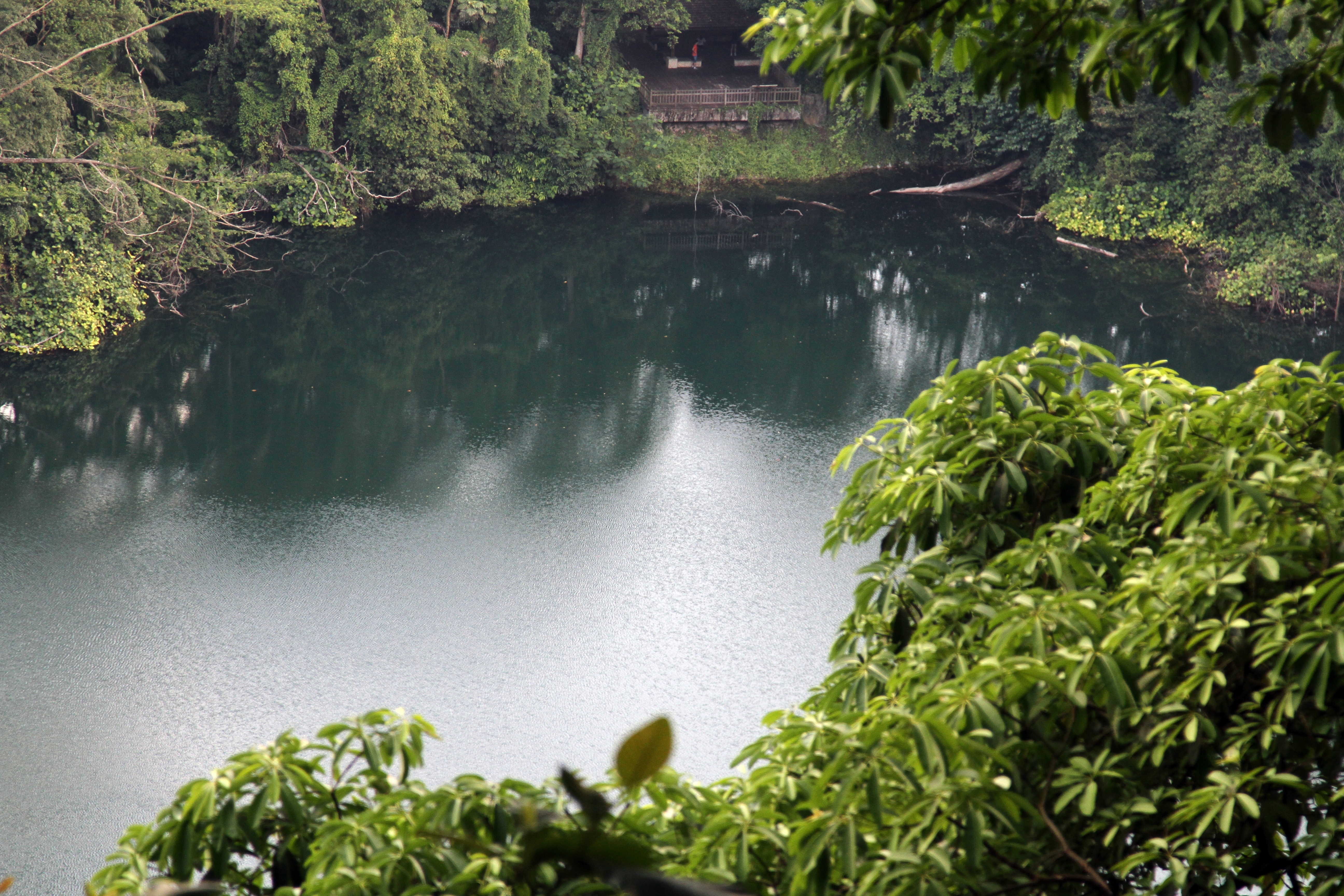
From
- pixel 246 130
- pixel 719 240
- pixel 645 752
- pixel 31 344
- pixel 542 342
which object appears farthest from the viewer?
pixel 719 240

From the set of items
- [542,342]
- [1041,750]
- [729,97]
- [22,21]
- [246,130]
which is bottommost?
[542,342]

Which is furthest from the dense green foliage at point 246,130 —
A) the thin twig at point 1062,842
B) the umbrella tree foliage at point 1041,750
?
the thin twig at point 1062,842

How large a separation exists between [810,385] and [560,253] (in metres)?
6.21

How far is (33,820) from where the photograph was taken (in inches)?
285

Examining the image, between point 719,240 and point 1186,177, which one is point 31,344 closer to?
point 719,240

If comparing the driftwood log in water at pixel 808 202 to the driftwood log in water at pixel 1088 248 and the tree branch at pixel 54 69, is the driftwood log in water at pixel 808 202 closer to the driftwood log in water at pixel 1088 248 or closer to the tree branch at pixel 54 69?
the driftwood log in water at pixel 1088 248

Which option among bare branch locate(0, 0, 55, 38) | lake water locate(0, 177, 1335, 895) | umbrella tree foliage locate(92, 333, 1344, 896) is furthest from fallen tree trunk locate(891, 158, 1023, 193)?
umbrella tree foliage locate(92, 333, 1344, 896)

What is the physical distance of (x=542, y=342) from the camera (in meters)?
15.4

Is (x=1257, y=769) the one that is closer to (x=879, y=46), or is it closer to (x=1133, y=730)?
(x=1133, y=730)

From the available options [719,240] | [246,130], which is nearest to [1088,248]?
[719,240]

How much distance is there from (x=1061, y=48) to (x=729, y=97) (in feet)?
65.5

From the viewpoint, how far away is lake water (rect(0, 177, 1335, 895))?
27.0 feet

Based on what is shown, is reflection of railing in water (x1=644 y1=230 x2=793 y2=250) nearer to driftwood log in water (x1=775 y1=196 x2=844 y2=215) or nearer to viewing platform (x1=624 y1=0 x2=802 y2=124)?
driftwood log in water (x1=775 y1=196 x2=844 y2=215)

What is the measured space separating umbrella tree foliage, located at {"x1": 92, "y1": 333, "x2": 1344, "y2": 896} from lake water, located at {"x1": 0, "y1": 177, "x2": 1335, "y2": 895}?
5088 mm
